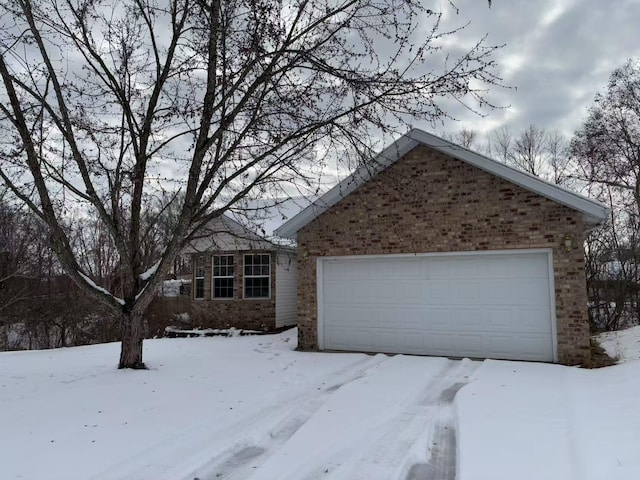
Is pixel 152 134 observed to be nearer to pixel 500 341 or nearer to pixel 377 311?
pixel 377 311

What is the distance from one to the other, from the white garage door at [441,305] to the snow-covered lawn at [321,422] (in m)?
0.96

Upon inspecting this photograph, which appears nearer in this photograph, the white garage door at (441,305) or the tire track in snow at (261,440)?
the tire track in snow at (261,440)

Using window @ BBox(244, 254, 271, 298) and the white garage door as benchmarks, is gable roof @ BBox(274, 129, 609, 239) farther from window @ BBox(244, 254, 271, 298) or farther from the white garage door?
window @ BBox(244, 254, 271, 298)

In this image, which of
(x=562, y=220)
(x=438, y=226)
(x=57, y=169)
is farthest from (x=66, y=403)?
(x=562, y=220)

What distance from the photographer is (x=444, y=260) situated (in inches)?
405

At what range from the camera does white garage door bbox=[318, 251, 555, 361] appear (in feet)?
31.2

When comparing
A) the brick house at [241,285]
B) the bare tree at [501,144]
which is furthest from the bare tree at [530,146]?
the brick house at [241,285]

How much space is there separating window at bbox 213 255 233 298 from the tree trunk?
299 inches

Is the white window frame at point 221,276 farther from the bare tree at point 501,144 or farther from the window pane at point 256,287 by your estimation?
the bare tree at point 501,144

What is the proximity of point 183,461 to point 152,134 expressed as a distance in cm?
577

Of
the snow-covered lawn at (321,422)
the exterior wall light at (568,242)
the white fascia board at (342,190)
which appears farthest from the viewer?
the white fascia board at (342,190)

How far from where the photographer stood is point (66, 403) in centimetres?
615

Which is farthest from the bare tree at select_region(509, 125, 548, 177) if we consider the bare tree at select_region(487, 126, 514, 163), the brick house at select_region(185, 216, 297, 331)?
the brick house at select_region(185, 216, 297, 331)

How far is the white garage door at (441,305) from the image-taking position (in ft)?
31.2
